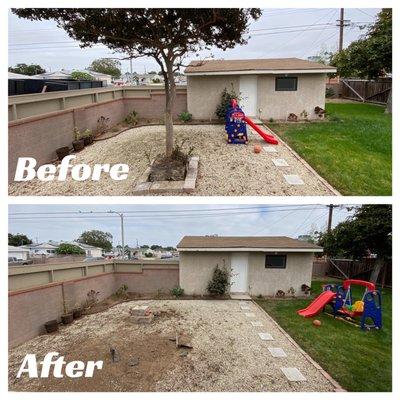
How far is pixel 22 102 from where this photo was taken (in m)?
5.45

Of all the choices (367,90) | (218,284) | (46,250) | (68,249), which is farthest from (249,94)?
(46,250)

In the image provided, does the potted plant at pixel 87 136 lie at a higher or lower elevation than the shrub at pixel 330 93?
lower

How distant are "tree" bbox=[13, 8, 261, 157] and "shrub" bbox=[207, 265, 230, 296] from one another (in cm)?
498

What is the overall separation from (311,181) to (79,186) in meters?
4.36

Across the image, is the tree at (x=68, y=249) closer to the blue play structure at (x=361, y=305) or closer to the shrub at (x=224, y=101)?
the shrub at (x=224, y=101)

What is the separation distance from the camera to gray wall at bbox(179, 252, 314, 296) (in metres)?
7.68

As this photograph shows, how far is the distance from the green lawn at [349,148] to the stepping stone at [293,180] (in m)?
0.52

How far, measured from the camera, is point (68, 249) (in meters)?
13.9

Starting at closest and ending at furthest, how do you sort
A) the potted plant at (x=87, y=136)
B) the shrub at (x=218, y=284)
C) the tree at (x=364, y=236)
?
the tree at (x=364, y=236)
the potted plant at (x=87, y=136)
the shrub at (x=218, y=284)

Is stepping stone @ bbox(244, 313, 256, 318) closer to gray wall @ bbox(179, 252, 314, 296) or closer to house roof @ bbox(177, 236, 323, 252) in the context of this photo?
gray wall @ bbox(179, 252, 314, 296)

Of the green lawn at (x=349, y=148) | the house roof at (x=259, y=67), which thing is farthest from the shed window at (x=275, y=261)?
the house roof at (x=259, y=67)

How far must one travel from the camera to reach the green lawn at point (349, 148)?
557 cm

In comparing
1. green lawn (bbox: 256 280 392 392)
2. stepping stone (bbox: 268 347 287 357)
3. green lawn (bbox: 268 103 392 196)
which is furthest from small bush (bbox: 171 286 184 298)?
green lawn (bbox: 268 103 392 196)
